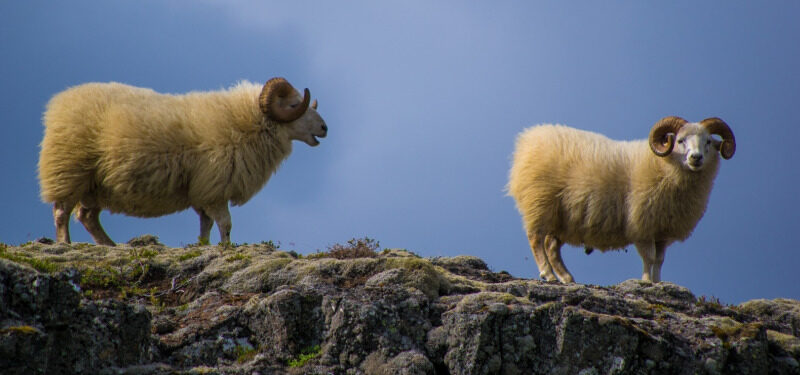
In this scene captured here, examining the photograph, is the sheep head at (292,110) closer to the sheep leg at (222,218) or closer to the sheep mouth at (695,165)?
the sheep leg at (222,218)

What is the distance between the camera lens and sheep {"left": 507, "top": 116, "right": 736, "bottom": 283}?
1395cm

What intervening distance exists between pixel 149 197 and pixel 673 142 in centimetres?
936

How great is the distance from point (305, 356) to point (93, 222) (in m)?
8.40

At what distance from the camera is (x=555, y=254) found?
49.7 ft

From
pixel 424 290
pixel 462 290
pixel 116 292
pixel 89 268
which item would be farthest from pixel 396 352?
pixel 89 268

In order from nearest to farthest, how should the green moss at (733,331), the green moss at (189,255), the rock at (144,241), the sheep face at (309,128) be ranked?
1. the green moss at (733,331)
2. the green moss at (189,255)
3. the rock at (144,241)
4. the sheep face at (309,128)

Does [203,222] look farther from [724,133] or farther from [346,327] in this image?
[724,133]

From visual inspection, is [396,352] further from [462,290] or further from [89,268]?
[89,268]

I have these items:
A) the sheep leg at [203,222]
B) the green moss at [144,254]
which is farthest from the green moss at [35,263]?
the sheep leg at [203,222]

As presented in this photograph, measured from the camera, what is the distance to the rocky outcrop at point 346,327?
241 inches

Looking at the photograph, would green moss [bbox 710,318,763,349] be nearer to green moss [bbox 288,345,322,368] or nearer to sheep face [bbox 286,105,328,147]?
green moss [bbox 288,345,322,368]

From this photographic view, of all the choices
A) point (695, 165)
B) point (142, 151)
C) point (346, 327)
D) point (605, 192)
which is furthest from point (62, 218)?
point (695, 165)

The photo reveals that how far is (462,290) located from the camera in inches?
343

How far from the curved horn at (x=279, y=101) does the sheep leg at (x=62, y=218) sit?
3.74 metres
